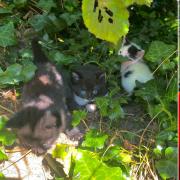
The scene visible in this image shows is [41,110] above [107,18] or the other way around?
the other way around

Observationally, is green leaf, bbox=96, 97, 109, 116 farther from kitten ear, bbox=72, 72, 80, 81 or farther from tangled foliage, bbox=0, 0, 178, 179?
kitten ear, bbox=72, 72, 80, 81

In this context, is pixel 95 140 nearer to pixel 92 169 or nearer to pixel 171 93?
pixel 92 169

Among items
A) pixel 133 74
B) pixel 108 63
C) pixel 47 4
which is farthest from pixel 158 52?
pixel 47 4

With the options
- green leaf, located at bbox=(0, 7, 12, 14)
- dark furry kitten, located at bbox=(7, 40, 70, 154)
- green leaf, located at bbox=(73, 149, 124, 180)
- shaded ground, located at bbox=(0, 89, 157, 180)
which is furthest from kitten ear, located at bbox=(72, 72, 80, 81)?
green leaf, located at bbox=(0, 7, 12, 14)

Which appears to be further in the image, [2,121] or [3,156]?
[2,121]

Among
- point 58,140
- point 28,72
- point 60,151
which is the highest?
point 28,72
